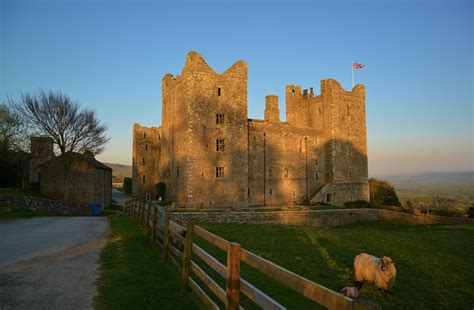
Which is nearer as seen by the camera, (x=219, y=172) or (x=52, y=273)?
(x=52, y=273)

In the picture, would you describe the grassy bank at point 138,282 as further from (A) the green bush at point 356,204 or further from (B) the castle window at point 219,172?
(A) the green bush at point 356,204

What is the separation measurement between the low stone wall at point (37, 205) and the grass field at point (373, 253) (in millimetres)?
13693

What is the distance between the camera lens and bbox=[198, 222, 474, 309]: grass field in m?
8.89

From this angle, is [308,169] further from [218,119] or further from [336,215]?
[218,119]

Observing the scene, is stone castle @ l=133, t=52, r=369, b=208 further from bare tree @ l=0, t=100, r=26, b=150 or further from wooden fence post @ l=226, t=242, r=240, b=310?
wooden fence post @ l=226, t=242, r=240, b=310

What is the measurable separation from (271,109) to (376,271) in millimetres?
31645

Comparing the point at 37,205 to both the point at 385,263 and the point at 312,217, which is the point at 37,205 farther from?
the point at 385,263

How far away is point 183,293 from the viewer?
6867 millimetres

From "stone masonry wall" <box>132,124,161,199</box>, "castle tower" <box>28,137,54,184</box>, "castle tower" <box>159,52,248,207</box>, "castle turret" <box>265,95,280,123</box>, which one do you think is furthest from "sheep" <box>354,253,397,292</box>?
"castle tower" <box>28,137,54,184</box>

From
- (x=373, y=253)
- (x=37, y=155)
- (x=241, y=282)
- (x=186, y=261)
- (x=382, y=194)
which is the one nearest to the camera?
(x=241, y=282)

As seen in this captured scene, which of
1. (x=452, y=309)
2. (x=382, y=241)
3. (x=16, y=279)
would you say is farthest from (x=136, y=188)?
(x=452, y=309)

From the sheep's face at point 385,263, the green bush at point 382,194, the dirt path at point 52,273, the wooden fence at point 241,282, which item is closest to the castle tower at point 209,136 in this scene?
the dirt path at point 52,273

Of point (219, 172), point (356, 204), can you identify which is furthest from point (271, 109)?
point (356, 204)

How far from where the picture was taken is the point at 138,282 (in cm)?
752
